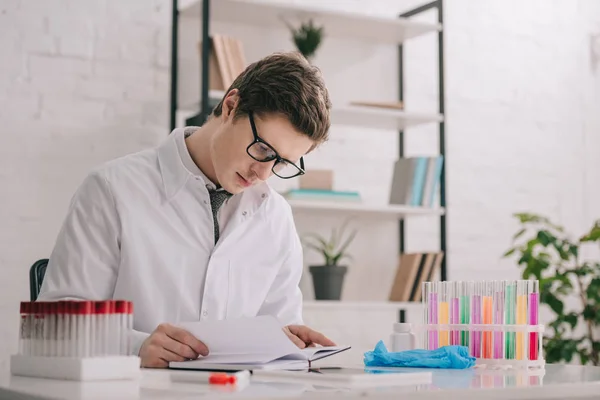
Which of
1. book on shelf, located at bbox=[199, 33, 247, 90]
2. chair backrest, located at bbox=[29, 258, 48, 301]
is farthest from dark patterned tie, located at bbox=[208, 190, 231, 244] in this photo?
book on shelf, located at bbox=[199, 33, 247, 90]

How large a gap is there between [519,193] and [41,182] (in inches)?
87.0

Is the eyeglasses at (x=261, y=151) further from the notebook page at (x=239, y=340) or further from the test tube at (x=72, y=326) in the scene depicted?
the test tube at (x=72, y=326)

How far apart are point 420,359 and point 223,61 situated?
1898 mm

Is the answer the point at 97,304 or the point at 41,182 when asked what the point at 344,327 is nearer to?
the point at 41,182

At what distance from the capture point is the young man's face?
1842mm

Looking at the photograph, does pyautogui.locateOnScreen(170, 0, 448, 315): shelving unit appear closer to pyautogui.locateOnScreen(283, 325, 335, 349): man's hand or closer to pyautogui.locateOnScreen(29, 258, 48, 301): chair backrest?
pyautogui.locateOnScreen(29, 258, 48, 301): chair backrest

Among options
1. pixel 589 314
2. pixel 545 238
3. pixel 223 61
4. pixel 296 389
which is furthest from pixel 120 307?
pixel 589 314

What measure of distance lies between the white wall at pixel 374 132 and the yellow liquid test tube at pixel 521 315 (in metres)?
1.92

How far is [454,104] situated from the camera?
413cm

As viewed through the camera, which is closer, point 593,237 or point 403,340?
point 403,340

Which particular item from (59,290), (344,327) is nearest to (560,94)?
(344,327)

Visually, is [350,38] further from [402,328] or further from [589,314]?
[402,328]

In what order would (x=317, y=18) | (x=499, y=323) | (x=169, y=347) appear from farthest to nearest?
(x=317, y=18), (x=499, y=323), (x=169, y=347)

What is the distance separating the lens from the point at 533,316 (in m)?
1.78
